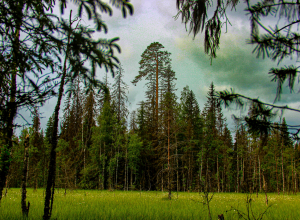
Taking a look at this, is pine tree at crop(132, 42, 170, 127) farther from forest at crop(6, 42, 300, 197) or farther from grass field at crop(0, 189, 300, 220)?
grass field at crop(0, 189, 300, 220)

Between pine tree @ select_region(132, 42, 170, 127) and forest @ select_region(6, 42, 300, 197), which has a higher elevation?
pine tree @ select_region(132, 42, 170, 127)

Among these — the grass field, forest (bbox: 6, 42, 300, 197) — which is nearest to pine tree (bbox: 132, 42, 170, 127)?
forest (bbox: 6, 42, 300, 197)

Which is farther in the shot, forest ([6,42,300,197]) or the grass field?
forest ([6,42,300,197])

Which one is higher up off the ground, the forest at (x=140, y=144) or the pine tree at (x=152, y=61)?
the pine tree at (x=152, y=61)

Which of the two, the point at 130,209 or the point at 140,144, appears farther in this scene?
the point at 140,144

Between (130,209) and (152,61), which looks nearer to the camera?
(130,209)

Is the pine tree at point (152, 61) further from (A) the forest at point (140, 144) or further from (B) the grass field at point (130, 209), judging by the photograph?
(B) the grass field at point (130, 209)

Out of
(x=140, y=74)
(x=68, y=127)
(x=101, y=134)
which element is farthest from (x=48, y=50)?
(x=68, y=127)

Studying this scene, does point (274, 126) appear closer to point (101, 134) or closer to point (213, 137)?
point (101, 134)

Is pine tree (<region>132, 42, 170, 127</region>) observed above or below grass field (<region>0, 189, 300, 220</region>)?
above

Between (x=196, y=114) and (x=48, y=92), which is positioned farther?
(x=196, y=114)

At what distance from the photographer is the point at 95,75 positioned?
102 inches

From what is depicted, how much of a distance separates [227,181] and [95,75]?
40.1 meters

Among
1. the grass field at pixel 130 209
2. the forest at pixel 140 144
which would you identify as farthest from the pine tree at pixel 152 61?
the grass field at pixel 130 209
